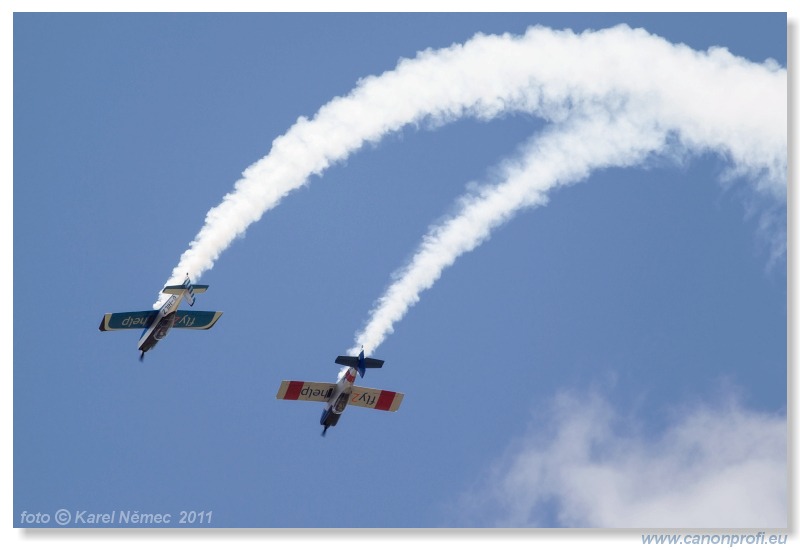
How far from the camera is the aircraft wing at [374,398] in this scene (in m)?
46.5

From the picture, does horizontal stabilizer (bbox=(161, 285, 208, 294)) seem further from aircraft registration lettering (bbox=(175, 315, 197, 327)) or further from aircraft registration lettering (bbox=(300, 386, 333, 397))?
aircraft registration lettering (bbox=(300, 386, 333, 397))

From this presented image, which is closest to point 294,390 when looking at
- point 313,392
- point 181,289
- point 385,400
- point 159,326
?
point 313,392

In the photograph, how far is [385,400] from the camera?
4675cm

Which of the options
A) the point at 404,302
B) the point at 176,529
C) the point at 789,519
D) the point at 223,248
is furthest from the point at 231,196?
the point at 789,519

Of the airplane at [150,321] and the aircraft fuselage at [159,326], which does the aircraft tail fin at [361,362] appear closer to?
the airplane at [150,321]

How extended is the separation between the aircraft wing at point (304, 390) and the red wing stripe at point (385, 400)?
5.92 ft

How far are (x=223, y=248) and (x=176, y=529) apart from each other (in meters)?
8.42

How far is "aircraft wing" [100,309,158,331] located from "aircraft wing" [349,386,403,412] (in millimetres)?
6134

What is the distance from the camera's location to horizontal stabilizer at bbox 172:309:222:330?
46719mm

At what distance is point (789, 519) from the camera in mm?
39906

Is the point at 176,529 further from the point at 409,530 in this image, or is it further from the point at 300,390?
the point at 300,390

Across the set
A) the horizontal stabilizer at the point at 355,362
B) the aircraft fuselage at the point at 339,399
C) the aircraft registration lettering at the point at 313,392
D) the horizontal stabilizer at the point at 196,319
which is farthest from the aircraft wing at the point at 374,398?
the horizontal stabilizer at the point at 196,319

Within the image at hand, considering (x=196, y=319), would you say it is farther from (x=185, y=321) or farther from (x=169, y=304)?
(x=169, y=304)

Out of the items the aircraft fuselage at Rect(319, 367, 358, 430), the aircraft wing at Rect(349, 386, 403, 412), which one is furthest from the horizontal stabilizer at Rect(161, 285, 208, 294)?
the aircraft wing at Rect(349, 386, 403, 412)
